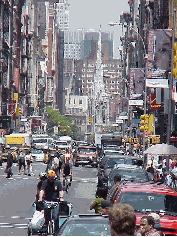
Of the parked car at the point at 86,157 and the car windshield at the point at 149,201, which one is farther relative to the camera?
the parked car at the point at 86,157

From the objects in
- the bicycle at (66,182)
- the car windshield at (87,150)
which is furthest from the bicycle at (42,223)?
the car windshield at (87,150)

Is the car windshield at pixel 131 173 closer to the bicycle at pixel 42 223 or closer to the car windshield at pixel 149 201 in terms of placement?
the bicycle at pixel 42 223

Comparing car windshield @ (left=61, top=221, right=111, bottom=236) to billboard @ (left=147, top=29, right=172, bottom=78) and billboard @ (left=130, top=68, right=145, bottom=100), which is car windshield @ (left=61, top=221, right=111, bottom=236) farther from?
billboard @ (left=130, top=68, right=145, bottom=100)

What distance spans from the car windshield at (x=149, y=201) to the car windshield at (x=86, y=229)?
4.07m

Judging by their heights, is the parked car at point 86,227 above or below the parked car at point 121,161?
above

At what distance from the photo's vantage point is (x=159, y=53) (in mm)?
41188

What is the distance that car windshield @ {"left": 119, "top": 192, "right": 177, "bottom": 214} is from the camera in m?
14.0

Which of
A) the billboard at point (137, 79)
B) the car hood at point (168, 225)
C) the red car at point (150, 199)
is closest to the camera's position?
the car hood at point (168, 225)

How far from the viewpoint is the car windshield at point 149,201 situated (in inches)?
553

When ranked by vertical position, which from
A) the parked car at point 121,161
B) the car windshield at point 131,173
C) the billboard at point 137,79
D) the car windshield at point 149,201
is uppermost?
the billboard at point 137,79

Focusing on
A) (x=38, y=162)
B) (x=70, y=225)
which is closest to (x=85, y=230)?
(x=70, y=225)

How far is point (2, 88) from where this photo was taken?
105750 millimetres

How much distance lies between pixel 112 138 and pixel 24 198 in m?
62.1

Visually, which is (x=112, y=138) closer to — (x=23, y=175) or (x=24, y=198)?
(x=23, y=175)
